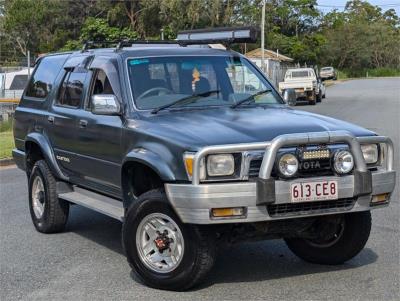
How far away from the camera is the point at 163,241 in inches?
212

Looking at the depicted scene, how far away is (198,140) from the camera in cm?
514

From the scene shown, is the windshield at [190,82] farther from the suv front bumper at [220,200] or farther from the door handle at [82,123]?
the suv front bumper at [220,200]

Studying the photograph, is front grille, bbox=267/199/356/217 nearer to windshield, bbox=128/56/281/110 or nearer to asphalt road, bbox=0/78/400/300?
asphalt road, bbox=0/78/400/300

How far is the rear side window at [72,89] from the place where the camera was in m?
7.09

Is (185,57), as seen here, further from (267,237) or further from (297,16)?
(297,16)

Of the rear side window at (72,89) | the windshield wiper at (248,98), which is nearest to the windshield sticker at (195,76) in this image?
the windshield wiper at (248,98)

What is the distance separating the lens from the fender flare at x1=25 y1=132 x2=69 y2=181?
24.2 feet

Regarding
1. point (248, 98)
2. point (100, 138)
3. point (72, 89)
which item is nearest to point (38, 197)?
point (72, 89)

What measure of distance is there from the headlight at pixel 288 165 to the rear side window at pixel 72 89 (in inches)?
107

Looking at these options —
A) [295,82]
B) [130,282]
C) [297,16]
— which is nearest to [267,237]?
[130,282]

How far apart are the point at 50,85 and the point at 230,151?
3.56 m

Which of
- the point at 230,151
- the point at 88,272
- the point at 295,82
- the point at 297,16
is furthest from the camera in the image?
the point at 297,16

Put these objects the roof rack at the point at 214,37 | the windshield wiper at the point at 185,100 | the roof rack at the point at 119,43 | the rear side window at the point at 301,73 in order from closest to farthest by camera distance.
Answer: the windshield wiper at the point at 185,100 < the roof rack at the point at 119,43 < the roof rack at the point at 214,37 < the rear side window at the point at 301,73

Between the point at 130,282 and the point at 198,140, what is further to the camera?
the point at 130,282
